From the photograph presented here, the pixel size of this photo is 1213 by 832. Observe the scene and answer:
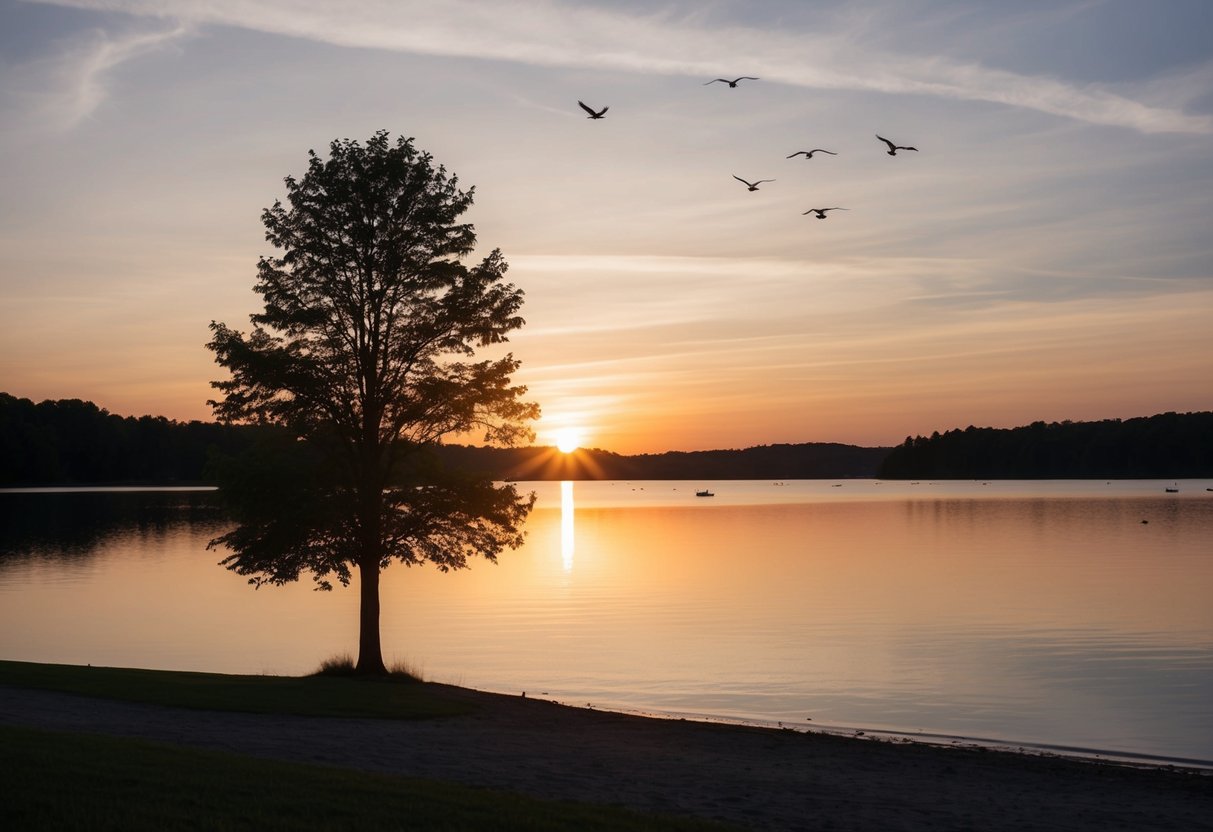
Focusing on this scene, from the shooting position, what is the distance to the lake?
104 feet

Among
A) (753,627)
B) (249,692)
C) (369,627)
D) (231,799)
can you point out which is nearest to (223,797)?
(231,799)

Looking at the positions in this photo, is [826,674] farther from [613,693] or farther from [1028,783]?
[1028,783]

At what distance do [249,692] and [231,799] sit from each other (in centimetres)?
1238

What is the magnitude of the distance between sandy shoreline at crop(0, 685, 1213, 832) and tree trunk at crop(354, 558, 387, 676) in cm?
704

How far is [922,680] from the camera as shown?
35.8 metres

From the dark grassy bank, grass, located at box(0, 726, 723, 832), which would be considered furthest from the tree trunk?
grass, located at box(0, 726, 723, 832)

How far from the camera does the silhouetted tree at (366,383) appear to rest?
29094mm

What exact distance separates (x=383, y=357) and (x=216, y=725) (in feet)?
39.0

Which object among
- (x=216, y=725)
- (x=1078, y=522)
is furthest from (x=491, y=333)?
(x=1078, y=522)

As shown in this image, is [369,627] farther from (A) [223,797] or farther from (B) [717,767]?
(A) [223,797]

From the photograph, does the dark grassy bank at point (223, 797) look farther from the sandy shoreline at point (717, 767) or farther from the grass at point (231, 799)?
the sandy shoreline at point (717, 767)

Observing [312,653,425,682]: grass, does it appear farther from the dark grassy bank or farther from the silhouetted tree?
the dark grassy bank

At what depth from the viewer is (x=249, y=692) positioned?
25.1 metres

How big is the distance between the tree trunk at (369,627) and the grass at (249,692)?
2131 mm
